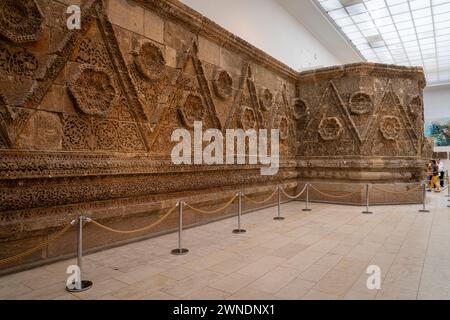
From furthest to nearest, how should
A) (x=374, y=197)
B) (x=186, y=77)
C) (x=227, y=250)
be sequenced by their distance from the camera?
(x=374, y=197) → (x=186, y=77) → (x=227, y=250)

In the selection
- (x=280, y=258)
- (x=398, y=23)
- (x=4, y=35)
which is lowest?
(x=280, y=258)

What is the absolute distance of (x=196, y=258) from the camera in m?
3.36

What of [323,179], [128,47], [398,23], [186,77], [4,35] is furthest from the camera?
[398,23]

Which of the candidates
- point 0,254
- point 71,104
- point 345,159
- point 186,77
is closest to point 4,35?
point 71,104

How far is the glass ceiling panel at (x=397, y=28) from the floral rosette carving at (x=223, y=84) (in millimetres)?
5246

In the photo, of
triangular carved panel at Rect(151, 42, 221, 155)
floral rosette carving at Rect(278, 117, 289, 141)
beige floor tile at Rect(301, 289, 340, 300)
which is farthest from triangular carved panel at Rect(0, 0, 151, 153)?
floral rosette carving at Rect(278, 117, 289, 141)

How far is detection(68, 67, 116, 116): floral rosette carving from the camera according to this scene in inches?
133

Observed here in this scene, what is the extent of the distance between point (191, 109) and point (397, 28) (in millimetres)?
9123

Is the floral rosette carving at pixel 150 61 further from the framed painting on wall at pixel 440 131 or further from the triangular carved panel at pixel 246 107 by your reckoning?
the framed painting on wall at pixel 440 131

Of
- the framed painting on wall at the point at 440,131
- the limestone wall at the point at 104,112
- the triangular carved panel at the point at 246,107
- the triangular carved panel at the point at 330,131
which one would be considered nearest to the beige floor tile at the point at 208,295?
the limestone wall at the point at 104,112

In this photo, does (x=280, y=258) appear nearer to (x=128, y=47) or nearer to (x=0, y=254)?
Answer: (x=0, y=254)

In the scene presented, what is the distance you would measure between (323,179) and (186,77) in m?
4.64

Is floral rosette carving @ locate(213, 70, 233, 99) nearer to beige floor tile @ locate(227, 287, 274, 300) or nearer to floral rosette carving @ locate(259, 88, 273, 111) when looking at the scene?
floral rosette carving @ locate(259, 88, 273, 111)

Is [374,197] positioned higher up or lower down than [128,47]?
lower down
